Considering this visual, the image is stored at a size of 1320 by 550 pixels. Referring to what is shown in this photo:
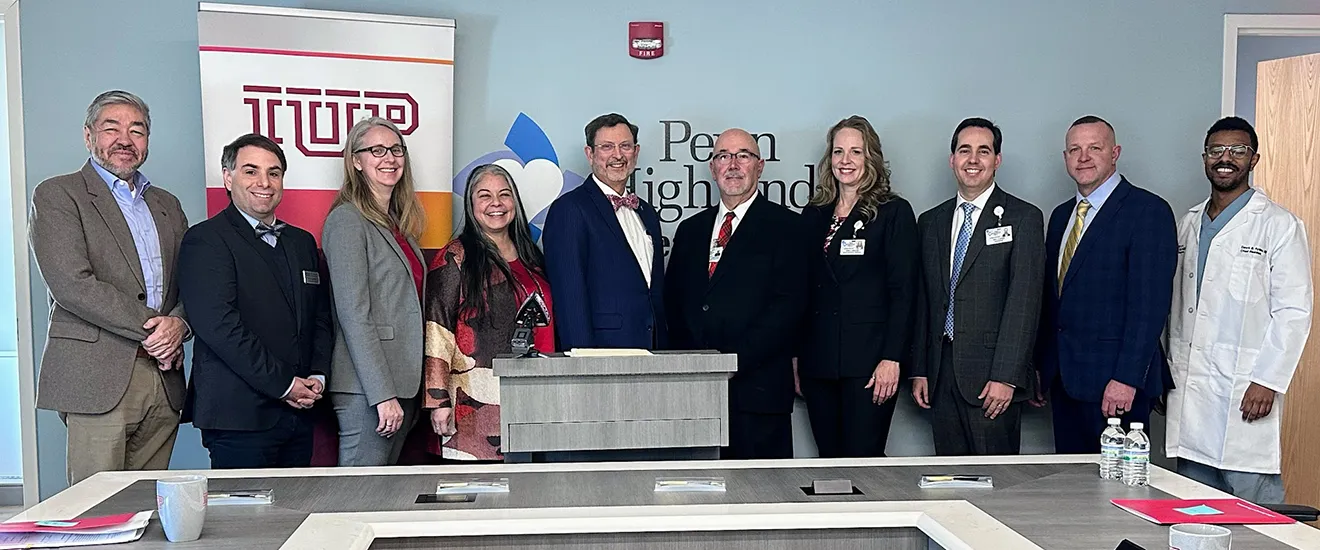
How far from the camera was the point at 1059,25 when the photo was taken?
466 centimetres

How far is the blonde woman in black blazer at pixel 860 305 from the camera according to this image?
3.93 meters

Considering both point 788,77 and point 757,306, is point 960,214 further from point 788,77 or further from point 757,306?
point 788,77

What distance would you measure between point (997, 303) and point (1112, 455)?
1440mm

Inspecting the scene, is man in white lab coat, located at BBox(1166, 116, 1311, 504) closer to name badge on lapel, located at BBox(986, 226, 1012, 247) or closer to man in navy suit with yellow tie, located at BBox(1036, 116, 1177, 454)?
man in navy suit with yellow tie, located at BBox(1036, 116, 1177, 454)

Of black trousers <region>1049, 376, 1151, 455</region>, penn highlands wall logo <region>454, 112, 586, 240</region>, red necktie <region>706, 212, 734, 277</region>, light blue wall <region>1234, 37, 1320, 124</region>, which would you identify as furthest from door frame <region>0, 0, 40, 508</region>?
light blue wall <region>1234, 37, 1320, 124</region>

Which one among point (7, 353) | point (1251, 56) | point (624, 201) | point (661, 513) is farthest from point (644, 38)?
point (1251, 56)

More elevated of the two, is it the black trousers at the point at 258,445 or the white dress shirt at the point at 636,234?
the white dress shirt at the point at 636,234

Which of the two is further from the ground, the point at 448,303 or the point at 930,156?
the point at 930,156

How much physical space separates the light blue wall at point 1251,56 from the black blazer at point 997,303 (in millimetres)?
3632

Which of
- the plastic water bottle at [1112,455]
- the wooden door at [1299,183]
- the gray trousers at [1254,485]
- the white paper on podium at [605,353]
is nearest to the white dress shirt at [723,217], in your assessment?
the white paper on podium at [605,353]

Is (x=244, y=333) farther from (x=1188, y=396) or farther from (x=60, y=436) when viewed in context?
(x=1188, y=396)

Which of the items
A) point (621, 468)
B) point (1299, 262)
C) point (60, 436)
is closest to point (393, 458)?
point (621, 468)

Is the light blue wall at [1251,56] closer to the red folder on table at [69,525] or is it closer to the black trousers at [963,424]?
the black trousers at [963,424]

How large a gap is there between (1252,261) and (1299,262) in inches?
6.2
